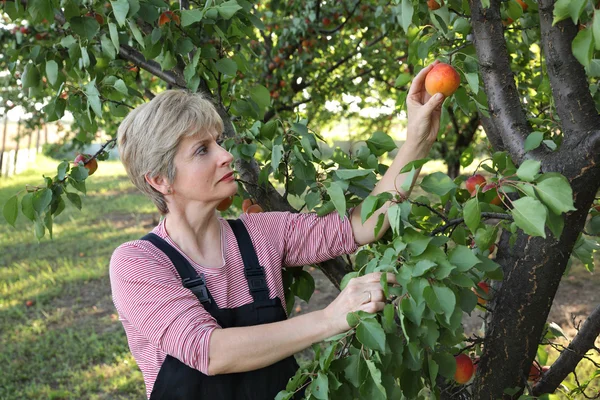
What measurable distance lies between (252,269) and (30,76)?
45.7 inches

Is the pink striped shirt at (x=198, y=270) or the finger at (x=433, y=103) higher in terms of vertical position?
the finger at (x=433, y=103)

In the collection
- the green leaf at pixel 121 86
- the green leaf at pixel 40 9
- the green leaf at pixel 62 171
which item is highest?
the green leaf at pixel 40 9

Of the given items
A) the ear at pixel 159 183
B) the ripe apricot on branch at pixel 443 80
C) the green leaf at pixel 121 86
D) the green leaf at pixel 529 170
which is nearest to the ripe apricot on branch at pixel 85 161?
the green leaf at pixel 121 86

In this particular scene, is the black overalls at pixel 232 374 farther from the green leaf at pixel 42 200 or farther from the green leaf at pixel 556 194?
the green leaf at pixel 556 194

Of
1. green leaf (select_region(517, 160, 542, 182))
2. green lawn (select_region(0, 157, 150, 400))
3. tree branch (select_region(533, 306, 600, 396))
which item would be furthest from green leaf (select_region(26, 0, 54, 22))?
green lawn (select_region(0, 157, 150, 400))

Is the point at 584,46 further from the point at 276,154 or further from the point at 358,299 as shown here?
the point at 276,154

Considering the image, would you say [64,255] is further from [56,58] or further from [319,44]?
[56,58]

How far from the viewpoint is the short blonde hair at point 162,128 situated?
1773 millimetres

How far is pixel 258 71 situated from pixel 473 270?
4232 millimetres

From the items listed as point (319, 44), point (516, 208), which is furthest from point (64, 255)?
point (516, 208)

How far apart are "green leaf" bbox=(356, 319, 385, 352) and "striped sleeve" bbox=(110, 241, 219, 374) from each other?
424 millimetres

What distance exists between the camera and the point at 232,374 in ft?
5.46

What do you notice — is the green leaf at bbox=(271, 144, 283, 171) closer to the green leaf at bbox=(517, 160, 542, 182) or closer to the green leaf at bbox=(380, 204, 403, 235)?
the green leaf at bbox=(380, 204, 403, 235)

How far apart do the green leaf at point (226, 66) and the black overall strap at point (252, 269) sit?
0.54 metres
